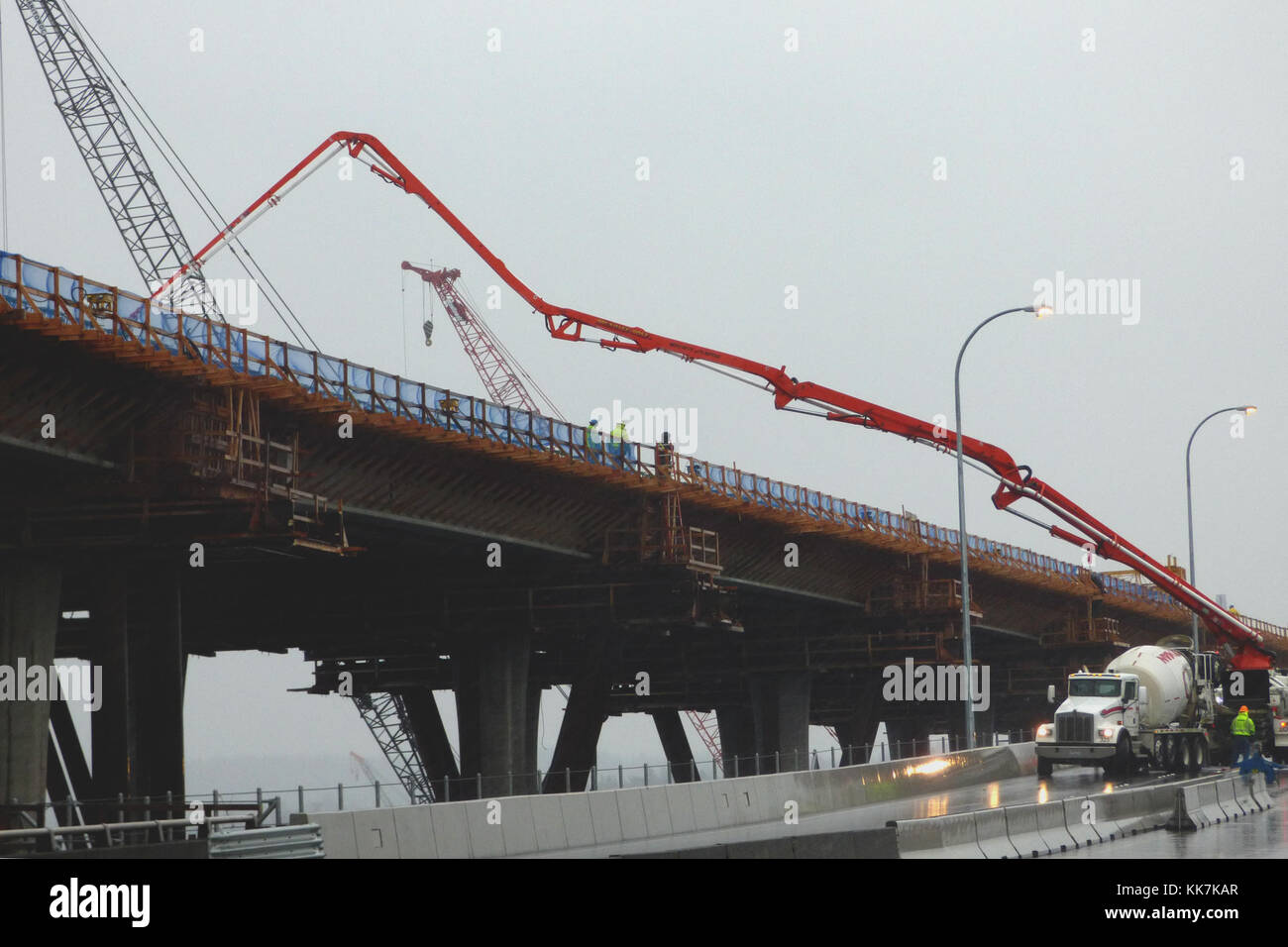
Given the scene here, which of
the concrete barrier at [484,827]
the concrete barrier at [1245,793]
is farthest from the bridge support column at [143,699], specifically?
the concrete barrier at [1245,793]

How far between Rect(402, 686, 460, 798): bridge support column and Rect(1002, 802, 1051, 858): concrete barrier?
156ft

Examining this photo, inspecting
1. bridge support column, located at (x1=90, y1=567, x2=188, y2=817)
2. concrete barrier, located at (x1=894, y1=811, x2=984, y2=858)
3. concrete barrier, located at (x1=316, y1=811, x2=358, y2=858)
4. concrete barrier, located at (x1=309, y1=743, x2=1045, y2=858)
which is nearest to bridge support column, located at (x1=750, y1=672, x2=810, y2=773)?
concrete barrier, located at (x1=309, y1=743, x2=1045, y2=858)

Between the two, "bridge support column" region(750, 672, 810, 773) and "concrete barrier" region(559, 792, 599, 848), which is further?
"bridge support column" region(750, 672, 810, 773)

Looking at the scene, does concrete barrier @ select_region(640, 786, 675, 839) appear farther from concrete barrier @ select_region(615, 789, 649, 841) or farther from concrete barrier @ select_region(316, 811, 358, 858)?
concrete barrier @ select_region(316, 811, 358, 858)

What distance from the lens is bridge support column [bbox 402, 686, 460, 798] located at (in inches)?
2933

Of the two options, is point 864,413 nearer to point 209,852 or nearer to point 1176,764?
point 1176,764

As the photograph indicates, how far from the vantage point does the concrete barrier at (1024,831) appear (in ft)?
92.7

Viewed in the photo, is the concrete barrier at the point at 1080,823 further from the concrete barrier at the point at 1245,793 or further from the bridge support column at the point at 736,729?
the bridge support column at the point at 736,729

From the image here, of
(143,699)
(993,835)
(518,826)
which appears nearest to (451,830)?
(518,826)

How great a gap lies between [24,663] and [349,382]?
11.3 m

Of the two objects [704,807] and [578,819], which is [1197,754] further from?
[578,819]

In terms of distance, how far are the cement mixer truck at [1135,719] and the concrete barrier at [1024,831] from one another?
2072 cm
